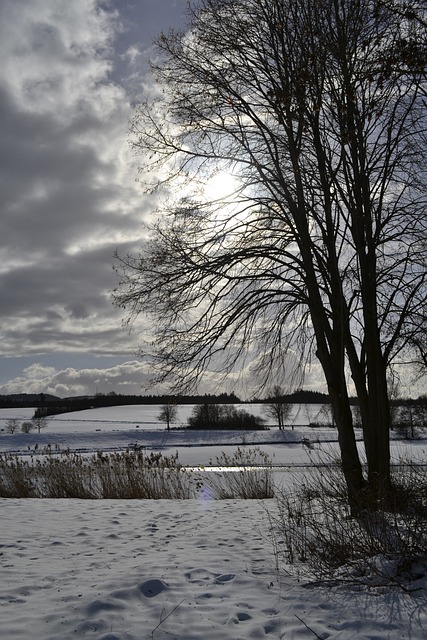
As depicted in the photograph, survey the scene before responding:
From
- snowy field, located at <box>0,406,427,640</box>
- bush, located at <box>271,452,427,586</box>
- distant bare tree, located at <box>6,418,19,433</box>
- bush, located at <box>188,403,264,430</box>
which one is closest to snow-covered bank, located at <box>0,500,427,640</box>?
snowy field, located at <box>0,406,427,640</box>

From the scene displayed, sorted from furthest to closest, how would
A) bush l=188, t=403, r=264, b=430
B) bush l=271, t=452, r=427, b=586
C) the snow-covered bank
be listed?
bush l=188, t=403, r=264, b=430
bush l=271, t=452, r=427, b=586
the snow-covered bank

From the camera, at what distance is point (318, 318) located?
902 cm

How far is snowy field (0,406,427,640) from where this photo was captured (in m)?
3.90

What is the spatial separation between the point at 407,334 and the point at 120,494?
7.42 m

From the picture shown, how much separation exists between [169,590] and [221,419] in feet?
277

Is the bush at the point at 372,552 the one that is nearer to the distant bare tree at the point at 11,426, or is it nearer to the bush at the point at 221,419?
the bush at the point at 221,419

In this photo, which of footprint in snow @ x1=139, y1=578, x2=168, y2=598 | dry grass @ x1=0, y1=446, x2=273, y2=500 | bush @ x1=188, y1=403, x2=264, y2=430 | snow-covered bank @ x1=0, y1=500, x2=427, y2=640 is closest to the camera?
snow-covered bank @ x1=0, y1=500, x2=427, y2=640

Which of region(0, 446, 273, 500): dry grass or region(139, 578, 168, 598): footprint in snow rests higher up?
region(139, 578, 168, 598): footprint in snow

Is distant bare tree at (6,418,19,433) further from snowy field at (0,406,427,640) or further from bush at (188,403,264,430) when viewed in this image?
snowy field at (0,406,427,640)

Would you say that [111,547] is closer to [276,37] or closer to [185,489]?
[185,489]

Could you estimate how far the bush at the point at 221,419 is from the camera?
265 ft

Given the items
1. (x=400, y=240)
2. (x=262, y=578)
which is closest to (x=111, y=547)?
(x=262, y=578)

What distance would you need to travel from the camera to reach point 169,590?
4.80 meters

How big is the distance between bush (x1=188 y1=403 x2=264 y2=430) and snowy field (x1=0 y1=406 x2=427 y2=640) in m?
71.8
